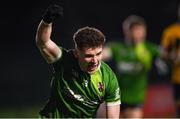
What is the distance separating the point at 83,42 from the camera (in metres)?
5.68

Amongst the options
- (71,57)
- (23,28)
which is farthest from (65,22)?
(71,57)

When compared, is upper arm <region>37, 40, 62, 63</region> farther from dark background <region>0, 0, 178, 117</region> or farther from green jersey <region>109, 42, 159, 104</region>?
dark background <region>0, 0, 178, 117</region>

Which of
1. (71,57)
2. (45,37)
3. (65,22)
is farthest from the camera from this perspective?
(65,22)

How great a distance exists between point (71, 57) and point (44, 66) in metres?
6.82

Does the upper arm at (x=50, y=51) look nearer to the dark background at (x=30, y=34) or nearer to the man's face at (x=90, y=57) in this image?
the man's face at (x=90, y=57)

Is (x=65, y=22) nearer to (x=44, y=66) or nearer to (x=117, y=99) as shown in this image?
(x=44, y=66)

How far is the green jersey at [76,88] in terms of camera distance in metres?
6.03

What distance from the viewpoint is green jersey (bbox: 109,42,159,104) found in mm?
9688


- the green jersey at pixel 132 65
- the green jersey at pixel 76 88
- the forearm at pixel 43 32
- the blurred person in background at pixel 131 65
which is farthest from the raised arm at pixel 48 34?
the green jersey at pixel 132 65

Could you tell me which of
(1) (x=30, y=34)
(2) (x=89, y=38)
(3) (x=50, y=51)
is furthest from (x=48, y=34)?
(1) (x=30, y=34)

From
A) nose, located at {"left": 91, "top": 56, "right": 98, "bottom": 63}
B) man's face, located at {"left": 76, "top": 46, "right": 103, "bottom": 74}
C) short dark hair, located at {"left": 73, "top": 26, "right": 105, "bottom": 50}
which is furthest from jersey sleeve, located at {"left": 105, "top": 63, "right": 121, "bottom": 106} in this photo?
short dark hair, located at {"left": 73, "top": 26, "right": 105, "bottom": 50}

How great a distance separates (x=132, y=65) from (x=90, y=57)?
4081 millimetres

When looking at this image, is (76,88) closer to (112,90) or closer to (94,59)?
(112,90)

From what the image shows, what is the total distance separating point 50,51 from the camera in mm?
5836
